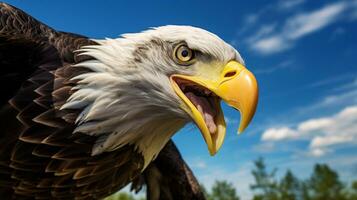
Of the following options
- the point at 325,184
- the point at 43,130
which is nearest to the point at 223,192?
the point at 325,184

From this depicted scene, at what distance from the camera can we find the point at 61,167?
12.6 feet

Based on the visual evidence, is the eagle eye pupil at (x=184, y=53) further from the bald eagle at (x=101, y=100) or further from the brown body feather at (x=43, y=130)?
the brown body feather at (x=43, y=130)

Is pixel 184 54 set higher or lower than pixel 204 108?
higher

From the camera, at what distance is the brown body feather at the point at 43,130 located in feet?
12.2

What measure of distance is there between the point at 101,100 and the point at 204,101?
0.81 m

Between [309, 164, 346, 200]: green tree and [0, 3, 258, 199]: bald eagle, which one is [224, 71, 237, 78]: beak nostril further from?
[309, 164, 346, 200]: green tree

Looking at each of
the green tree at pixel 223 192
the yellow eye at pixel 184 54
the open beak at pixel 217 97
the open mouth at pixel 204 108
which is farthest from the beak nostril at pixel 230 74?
the green tree at pixel 223 192

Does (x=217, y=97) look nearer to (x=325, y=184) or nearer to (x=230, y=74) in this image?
(x=230, y=74)

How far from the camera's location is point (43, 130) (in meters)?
3.71

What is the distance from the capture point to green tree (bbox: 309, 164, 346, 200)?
102 feet

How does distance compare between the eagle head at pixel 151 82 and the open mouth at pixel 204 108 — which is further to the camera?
the eagle head at pixel 151 82

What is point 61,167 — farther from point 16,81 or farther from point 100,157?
point 16,81

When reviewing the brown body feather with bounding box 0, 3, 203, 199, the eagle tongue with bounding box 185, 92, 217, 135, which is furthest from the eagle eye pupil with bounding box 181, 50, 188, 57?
the brown body feather with bounding box 0, 3, 203, 199

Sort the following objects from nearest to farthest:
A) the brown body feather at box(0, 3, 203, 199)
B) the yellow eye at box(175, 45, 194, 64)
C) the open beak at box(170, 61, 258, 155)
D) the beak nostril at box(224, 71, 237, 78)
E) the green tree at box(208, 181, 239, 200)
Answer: the open beak at box(170, 61, 258, 155)
the beak nostril at box(224, 71, 237, 78)
the yellow eye at box(175, 45, 194, 64)
the brown body feather at box(0, 3, 203, 199)
the green tree at box(208, 181, 239, 200)
